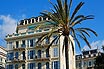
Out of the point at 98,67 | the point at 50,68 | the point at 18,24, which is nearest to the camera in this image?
the point at 98,67

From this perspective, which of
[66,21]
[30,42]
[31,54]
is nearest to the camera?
[66,21]

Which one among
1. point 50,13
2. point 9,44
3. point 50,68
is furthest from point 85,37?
point 9,44

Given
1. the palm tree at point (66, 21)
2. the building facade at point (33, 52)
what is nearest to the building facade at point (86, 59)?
the building facade at point (33, 52)

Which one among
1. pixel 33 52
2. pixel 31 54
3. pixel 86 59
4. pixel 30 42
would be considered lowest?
pixel 86 59

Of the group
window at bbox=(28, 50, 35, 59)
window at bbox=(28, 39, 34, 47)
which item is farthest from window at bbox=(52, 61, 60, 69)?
window at bbox=(28, 39, 34, 47)

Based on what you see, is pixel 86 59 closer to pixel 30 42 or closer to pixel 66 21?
pixel 30 42

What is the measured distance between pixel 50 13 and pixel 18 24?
55.0 metres

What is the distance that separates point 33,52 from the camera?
268ft

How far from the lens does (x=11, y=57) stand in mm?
84750

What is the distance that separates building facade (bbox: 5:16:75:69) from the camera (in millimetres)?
77812

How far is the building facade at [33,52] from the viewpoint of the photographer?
77812mm

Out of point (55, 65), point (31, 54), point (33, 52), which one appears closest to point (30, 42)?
point (33, 52)

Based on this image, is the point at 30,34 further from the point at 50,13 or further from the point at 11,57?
the point at 50,13

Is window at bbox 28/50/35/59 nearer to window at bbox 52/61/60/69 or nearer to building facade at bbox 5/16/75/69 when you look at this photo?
building facade at bbox 5/16/75/69
